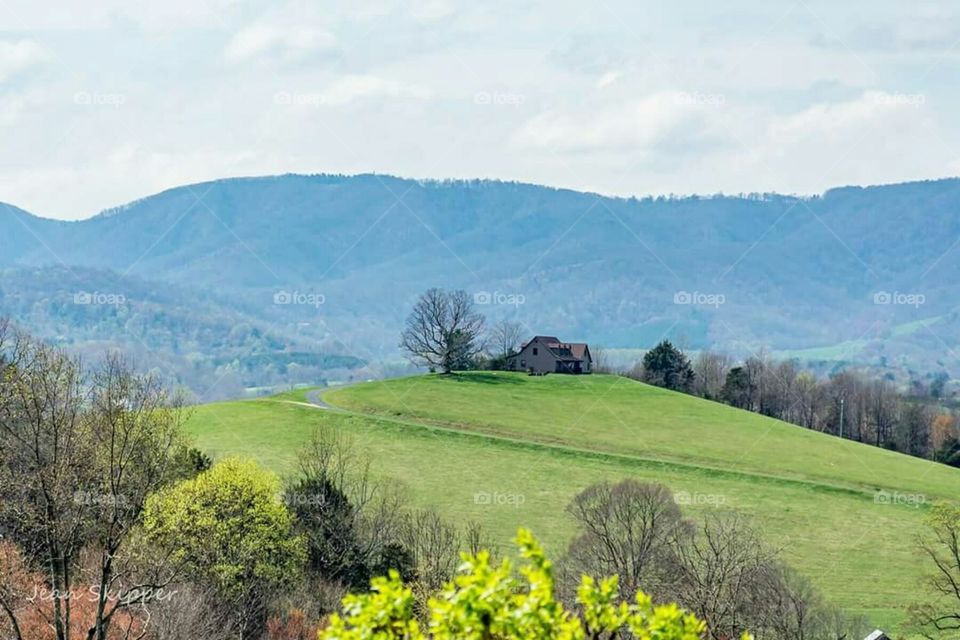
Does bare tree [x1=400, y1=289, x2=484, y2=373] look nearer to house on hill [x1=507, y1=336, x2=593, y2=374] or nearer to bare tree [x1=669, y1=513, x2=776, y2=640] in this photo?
house on hill [x1=507, y1=336, x2=593, y2=374]

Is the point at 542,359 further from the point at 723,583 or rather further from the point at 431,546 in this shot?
the point at 723,583

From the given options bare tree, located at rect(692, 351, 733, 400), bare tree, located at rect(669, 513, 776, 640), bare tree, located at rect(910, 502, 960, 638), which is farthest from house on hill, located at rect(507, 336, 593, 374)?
bare tree, located at rect(669, 513, 776, 640)

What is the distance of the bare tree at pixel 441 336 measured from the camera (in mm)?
131000

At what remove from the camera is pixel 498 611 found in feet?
44.3

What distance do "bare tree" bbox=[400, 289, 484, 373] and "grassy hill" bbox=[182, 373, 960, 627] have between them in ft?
18.7

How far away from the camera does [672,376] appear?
5458 inches

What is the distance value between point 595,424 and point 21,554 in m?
69.4

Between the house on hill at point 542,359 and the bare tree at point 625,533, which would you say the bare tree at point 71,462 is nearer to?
the bare tree at point 625,533

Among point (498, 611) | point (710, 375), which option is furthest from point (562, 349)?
point (498, 611)

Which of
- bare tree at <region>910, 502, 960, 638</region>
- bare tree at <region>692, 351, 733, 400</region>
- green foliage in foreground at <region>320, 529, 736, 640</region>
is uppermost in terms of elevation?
bare tree at <region>692, 351, 733, 400</region>
